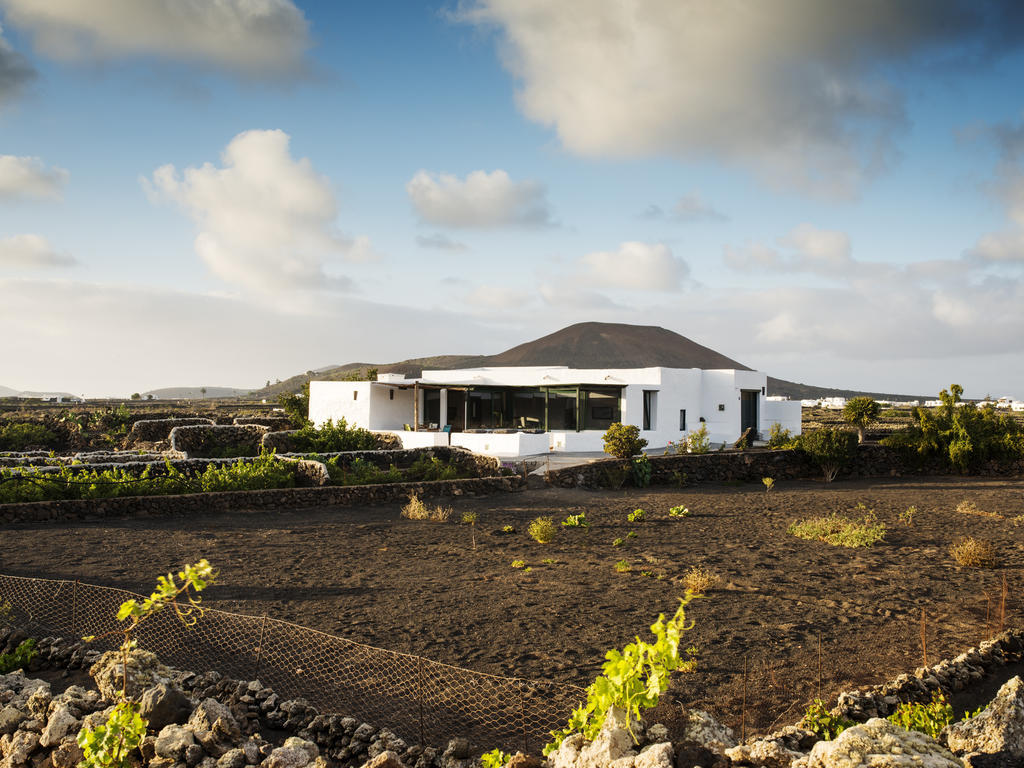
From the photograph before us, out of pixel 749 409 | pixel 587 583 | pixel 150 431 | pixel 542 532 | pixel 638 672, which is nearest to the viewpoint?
pixel 638 672

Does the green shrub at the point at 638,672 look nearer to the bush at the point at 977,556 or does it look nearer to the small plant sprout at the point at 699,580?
the small plant sprout at the point at 699,580

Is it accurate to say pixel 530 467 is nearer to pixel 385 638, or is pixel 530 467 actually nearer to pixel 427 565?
pixel 427 565

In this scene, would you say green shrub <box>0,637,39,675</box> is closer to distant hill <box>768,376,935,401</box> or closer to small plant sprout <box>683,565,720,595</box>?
small plant sprout <box>683,565,720,595</box>

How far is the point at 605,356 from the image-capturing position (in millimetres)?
147125

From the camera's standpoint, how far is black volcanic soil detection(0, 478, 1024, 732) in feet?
21.7

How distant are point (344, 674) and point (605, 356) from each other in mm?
142998

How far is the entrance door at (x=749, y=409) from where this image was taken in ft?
107

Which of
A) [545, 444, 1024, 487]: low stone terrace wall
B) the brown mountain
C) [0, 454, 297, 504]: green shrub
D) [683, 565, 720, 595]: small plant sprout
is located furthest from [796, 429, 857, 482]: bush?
the brown mountain

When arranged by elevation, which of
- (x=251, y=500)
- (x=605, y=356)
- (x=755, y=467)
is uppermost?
(x=605, y=356)

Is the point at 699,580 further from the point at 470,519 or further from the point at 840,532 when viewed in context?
the point at 470,519

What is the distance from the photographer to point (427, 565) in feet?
33.5

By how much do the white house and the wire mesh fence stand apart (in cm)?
1951

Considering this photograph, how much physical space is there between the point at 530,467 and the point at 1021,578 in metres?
12.7

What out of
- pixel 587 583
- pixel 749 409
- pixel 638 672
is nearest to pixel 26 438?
pixel 587 583
